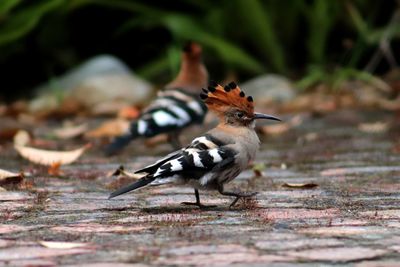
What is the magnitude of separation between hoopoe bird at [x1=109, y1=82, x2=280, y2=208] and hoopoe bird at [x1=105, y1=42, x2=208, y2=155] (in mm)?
2318

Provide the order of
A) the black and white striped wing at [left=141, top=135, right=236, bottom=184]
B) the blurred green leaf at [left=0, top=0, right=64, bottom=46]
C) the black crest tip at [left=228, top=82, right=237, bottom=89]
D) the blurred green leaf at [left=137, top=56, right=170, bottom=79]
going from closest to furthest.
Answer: the black and white striped wing at [left=141, top=135, right=236, bottom=184] < the black crest tip at [left=228, top=82, right=237, bottom=89] < the blurred green leaf at [left=0, top=0, right=64, bottom=46] < the blurred green leaf at [left=137, top=56, right=170, bottom=79]

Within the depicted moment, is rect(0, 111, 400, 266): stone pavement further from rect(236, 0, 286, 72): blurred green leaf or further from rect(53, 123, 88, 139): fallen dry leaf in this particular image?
rect(236, 0, 286, 72): blurred green leaf

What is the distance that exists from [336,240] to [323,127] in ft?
16.4

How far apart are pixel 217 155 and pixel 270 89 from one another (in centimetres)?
574

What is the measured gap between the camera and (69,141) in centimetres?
793

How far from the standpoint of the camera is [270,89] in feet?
33.1

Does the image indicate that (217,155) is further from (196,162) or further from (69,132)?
(69,132)

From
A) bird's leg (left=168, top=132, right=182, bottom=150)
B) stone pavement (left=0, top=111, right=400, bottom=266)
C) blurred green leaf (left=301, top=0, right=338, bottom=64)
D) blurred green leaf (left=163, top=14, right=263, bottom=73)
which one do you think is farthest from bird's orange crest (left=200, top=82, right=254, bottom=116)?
blurred green leaf (left=301, top=0, right=338, bottom=64)

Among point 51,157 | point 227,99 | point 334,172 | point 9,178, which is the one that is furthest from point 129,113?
point 227,99

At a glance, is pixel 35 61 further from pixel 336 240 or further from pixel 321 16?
pixel 336 240

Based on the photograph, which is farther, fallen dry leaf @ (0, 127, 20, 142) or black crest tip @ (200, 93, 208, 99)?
fallen dry leaf @ (0, 127, 20, 142)

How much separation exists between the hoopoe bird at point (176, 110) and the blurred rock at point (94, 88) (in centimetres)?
209

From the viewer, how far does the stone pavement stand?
3139 millimetres

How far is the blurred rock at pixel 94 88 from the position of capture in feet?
34.1
